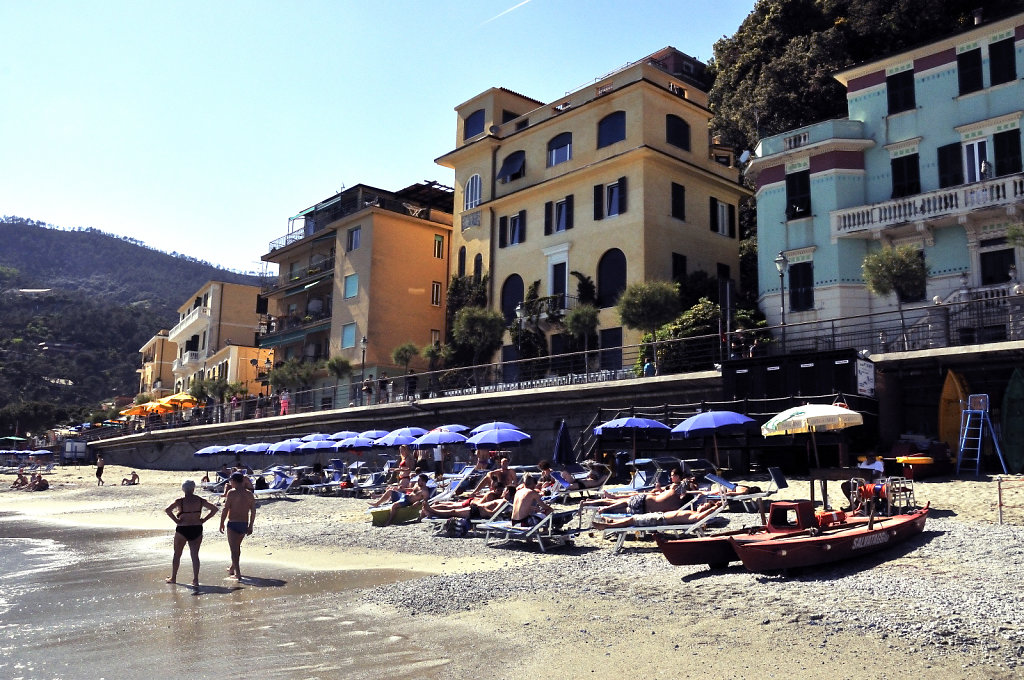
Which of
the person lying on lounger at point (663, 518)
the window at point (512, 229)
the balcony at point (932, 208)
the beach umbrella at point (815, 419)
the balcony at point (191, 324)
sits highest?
the balcony at point (191, 324)

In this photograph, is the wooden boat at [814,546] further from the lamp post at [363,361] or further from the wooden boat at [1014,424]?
the lamp post at [363,361]

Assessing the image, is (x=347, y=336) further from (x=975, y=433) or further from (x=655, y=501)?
(x=655, y=501)

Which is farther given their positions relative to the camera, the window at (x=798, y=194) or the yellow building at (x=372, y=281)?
the yellow building at (x=372, y=281)

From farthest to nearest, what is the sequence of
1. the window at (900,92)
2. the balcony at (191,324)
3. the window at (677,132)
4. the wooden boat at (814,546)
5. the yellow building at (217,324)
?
the balcony at (191,324)
the yellow building at (217,324)
the window at (677,132)
the window at (900,92)
the wooden boat at (814,546)

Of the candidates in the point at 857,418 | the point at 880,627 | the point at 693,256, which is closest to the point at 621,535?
the point at 857,418

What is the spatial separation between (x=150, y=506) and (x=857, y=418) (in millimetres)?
22006

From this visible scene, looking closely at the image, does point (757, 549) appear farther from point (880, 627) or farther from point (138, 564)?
point (138, 564)

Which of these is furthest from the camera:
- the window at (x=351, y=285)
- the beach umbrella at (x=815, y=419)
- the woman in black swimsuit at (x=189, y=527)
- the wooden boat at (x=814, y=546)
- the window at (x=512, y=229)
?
the window at (x=351, y=285)

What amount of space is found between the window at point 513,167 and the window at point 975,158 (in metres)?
17.8

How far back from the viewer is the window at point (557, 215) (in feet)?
113

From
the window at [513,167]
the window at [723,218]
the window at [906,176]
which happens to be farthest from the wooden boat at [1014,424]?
the window at [513,167]

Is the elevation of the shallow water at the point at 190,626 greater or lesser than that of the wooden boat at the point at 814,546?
lesser

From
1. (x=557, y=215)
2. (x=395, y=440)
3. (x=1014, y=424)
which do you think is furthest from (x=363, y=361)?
(x=1014, y=424)

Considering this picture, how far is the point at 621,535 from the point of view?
40.9 ft
